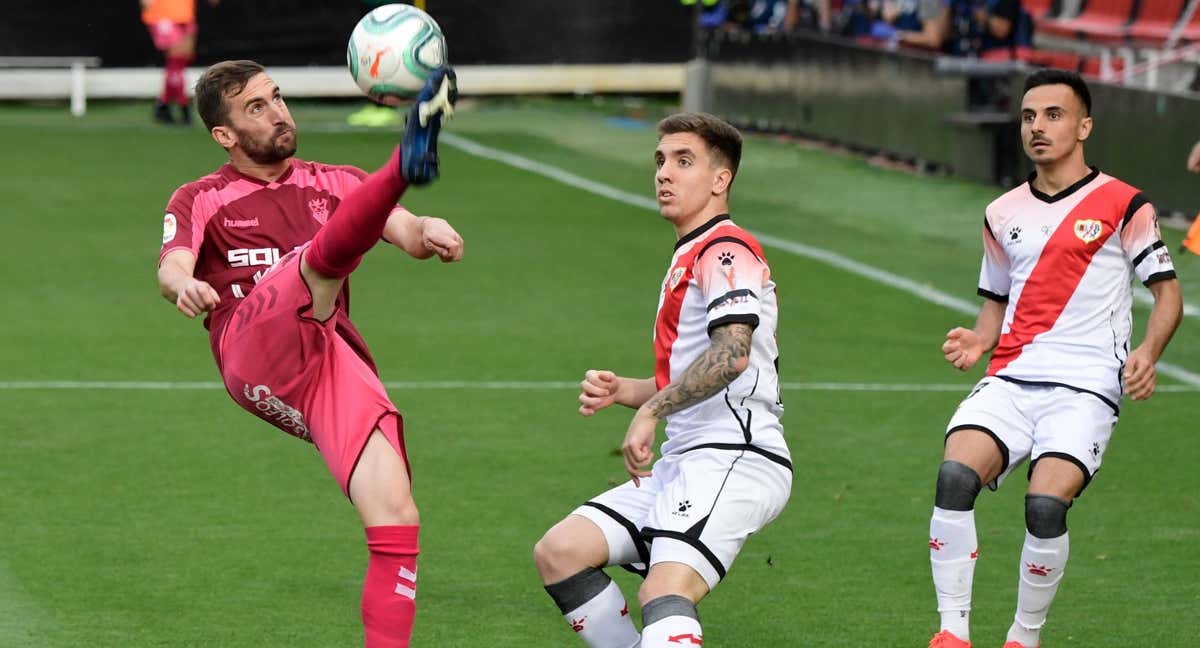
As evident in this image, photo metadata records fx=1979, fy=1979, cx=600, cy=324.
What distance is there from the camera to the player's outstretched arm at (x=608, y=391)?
6.12m

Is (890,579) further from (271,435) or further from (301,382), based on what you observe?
(271,435)

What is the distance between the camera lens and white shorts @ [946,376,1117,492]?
704 centimetres

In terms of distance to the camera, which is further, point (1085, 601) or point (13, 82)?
point (13, 82)

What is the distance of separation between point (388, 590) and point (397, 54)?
1.89 meters

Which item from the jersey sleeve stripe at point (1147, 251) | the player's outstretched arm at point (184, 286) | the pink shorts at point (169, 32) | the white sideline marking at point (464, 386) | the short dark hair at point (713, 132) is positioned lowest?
the pink shorts at point (169, 32)

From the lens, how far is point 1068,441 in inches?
277

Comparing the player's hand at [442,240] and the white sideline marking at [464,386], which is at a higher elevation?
the player's hand at [442,240]

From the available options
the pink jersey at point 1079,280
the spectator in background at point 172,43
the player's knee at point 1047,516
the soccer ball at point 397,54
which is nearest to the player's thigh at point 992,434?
the pink jersey at point 1079,280

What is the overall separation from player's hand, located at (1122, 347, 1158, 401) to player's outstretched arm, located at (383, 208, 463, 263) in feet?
7.95

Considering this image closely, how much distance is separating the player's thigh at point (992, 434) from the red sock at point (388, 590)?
6.72ft

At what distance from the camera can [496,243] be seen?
59.5ft

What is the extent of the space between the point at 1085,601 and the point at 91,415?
6008mm

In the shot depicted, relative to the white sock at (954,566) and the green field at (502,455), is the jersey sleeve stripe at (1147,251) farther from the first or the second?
the green field at (502,455)

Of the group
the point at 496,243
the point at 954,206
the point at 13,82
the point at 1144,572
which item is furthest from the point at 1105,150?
the point at 13,82
